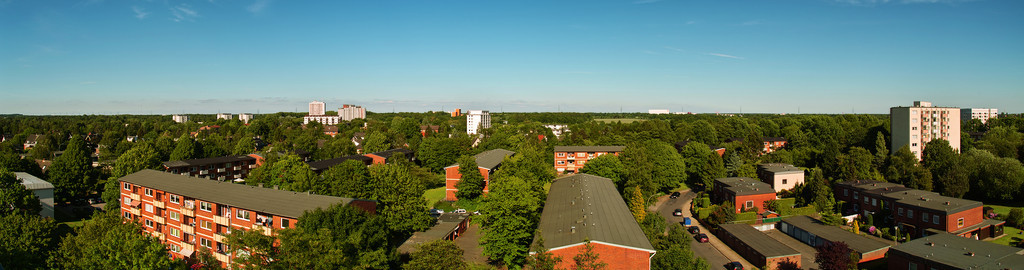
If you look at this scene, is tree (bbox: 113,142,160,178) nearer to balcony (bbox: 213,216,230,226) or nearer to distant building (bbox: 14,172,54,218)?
distant building (bbox: 14,172,54,218)

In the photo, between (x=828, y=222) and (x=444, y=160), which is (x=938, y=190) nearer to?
(x=828, y=222)

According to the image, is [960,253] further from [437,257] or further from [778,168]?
[437,257]

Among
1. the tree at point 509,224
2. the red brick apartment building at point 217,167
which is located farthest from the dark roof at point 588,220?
the red brick apartment building at point 217,167

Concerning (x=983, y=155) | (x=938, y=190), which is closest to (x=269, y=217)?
(x=938, y=190)

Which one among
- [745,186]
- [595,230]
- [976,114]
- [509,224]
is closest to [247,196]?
[509,224]

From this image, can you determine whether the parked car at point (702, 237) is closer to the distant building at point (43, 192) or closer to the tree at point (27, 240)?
the tree at point (27, 240)
